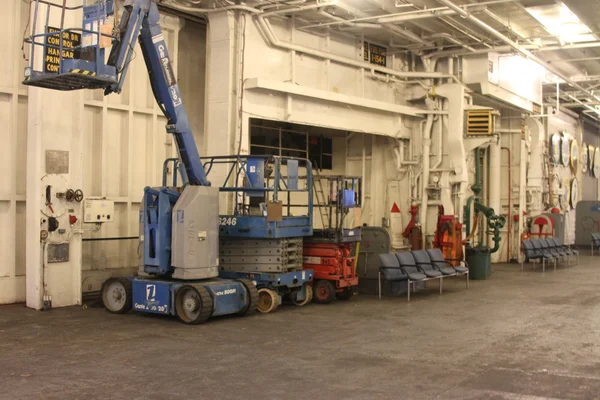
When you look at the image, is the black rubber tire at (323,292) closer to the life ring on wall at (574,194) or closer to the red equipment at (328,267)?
the red equipment at (328,267)

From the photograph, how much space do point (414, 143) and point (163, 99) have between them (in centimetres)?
888

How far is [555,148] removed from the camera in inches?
1067

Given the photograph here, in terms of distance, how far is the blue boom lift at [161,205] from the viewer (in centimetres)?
977

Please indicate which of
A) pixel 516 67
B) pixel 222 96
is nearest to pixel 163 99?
pixel 222 96

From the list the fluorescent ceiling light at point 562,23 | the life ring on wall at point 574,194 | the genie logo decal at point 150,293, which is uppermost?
the fluorescent ceiling light at point 562,23

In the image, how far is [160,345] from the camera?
8773mm

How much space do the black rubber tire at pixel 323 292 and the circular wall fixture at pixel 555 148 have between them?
17.1 meters

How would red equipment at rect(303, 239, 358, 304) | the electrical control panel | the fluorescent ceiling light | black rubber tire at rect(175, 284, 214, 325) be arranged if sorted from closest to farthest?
black rubber tire at rect(175, 284, 214, 325), the electrical control panel, red equipment at rect(303, 239, 358, 304), the fluorescent ceiling light

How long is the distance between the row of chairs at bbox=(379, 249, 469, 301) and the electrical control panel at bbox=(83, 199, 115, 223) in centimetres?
506

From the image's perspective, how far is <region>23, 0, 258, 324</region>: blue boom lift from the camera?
977cm

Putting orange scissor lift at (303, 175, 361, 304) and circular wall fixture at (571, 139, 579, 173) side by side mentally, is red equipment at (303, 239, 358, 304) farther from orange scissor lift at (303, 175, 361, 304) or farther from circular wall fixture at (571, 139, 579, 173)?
circular wall fixture at (571, 139, 579, 173)

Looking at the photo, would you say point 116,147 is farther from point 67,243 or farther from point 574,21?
point 574,21

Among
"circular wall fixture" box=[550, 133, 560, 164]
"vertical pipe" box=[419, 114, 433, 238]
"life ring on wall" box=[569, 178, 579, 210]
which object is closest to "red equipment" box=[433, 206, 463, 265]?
"vertical pipe" box=[419, 114, 433, 238]

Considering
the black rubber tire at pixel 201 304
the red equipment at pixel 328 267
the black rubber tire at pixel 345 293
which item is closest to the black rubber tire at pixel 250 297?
the black rubber tire at pixel 201 304
